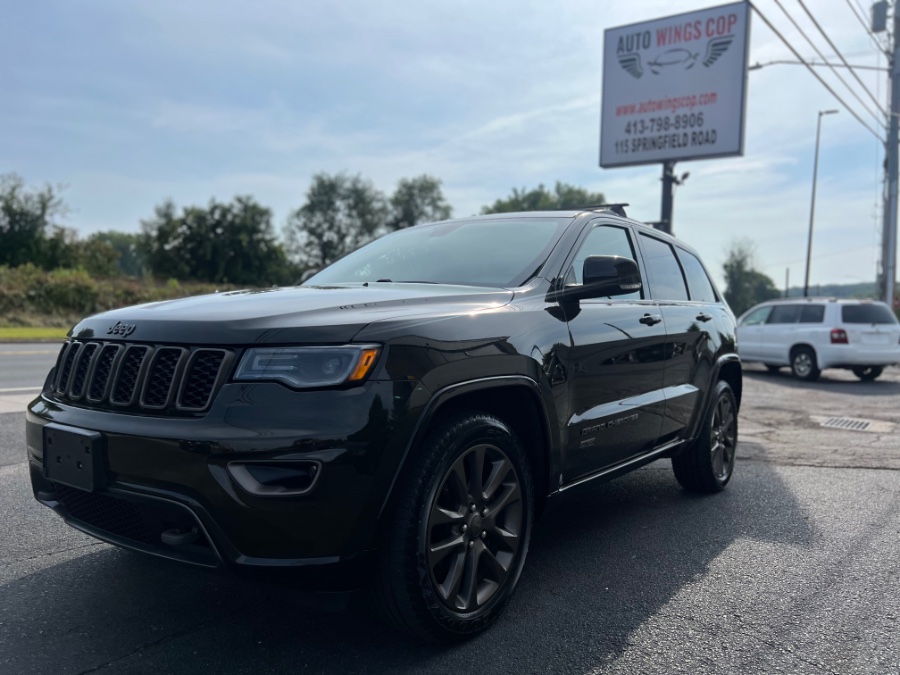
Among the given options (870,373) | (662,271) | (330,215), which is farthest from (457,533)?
(330,215)

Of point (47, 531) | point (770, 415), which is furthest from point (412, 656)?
point (770, 415)

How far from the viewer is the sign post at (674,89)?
21812 millimetres

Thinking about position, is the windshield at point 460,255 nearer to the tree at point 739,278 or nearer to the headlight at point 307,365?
the headlight at point 307,365

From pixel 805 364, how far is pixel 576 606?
13.9 meters

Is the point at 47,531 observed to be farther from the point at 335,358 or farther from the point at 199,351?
the point at 335,358

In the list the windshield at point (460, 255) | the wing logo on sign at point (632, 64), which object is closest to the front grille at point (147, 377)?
the windshield at point (460, 255)

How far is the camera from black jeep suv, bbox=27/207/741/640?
2.42m

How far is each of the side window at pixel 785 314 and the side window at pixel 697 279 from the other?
11.5 meters

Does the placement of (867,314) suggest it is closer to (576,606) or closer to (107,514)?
(576,606)

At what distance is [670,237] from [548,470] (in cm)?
262

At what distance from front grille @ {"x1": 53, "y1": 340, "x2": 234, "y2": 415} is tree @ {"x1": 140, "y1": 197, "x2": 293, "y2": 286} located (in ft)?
223

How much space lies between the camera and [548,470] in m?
3.31

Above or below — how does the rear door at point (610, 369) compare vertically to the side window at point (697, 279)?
below

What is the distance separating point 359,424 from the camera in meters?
2.44
